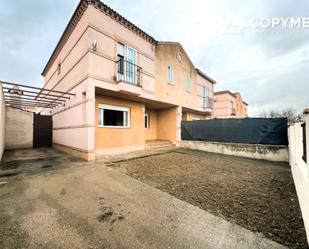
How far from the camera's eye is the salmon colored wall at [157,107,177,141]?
1159 centimetres

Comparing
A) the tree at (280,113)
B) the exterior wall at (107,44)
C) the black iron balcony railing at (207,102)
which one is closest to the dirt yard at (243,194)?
the exterior wall at (107,44)

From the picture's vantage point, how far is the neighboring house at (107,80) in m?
6.44

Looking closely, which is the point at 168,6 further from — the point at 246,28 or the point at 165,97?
the point at 165,97

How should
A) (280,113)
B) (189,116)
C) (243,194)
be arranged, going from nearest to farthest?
1. (243,194)
2. (189,116)
3. (280,113)

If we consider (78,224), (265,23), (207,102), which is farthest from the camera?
(207,102)

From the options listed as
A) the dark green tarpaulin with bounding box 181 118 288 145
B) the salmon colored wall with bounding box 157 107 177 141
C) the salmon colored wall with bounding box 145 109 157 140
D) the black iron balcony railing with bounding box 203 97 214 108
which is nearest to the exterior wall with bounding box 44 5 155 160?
the salmon colored wall with bounding box 157 107 177 141

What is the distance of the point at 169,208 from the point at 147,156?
15.9 feet

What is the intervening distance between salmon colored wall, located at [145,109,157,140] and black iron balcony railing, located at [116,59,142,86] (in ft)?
14.3

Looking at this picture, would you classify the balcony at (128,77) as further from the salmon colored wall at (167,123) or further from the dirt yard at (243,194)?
the salmon colored wall at (167,123)

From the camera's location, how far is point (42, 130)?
11305 millimetres

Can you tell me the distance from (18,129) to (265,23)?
1603 cm

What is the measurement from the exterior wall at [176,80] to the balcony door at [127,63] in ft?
6.85

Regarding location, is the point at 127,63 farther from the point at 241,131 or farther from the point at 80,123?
the point at 241,131

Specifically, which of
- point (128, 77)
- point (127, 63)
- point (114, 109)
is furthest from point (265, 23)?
point (114, 109)
